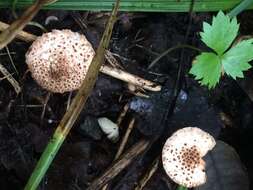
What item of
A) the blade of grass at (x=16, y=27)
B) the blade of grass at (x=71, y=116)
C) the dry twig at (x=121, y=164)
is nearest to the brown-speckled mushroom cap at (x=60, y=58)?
the blade of grass at (x=71, y=116)

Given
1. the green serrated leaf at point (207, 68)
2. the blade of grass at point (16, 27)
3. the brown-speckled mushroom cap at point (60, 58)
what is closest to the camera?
the blade of grass at point (16, 27)

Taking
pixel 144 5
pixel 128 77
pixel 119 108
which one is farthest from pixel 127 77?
pixel 144 5

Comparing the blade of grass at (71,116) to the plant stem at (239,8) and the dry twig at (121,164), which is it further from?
the plant stem at (239,8)

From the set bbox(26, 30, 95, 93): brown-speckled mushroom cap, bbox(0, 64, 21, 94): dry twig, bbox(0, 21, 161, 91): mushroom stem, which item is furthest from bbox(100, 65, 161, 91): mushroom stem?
bbox(0, 64, 21, 94): dry twig

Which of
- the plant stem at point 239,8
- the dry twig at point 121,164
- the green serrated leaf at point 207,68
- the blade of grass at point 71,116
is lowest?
the dry twig at point 121,164

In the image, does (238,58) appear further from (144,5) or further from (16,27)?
(16,27)

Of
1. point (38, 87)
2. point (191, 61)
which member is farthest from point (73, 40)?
point (191, 61)
